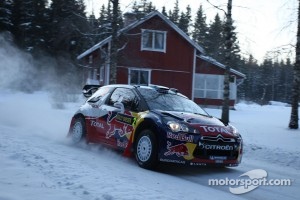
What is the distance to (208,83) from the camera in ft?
116

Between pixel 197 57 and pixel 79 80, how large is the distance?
1585 cm

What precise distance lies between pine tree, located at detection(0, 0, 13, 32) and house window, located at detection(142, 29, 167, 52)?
19.1m

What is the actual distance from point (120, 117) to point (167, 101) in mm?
1045

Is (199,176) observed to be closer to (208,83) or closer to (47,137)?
(47,137)

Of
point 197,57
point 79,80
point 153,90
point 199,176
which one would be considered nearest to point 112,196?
point 199,176

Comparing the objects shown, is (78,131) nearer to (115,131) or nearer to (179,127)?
(115,131)

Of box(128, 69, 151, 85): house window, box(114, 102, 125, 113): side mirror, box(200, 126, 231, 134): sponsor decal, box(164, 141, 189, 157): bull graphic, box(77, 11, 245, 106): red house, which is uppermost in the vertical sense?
box(77, 11, 245, 106): red house

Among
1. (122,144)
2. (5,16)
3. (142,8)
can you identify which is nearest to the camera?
(122,144)

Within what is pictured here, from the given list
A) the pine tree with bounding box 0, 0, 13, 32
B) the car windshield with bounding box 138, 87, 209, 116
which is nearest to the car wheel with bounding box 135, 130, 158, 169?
the car windshield with bounding box 138, 87, 209, 116

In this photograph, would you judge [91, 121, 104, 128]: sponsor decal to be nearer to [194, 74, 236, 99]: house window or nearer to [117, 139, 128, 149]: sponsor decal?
[117, 139, 128, 149]: sponsor decal

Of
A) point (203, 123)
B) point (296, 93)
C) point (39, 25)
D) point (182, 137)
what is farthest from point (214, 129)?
point (39, 25)

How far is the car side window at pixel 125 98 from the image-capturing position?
907 centimetres

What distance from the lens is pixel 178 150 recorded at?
304 inches

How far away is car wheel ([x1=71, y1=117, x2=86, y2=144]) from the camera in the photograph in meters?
10.6
